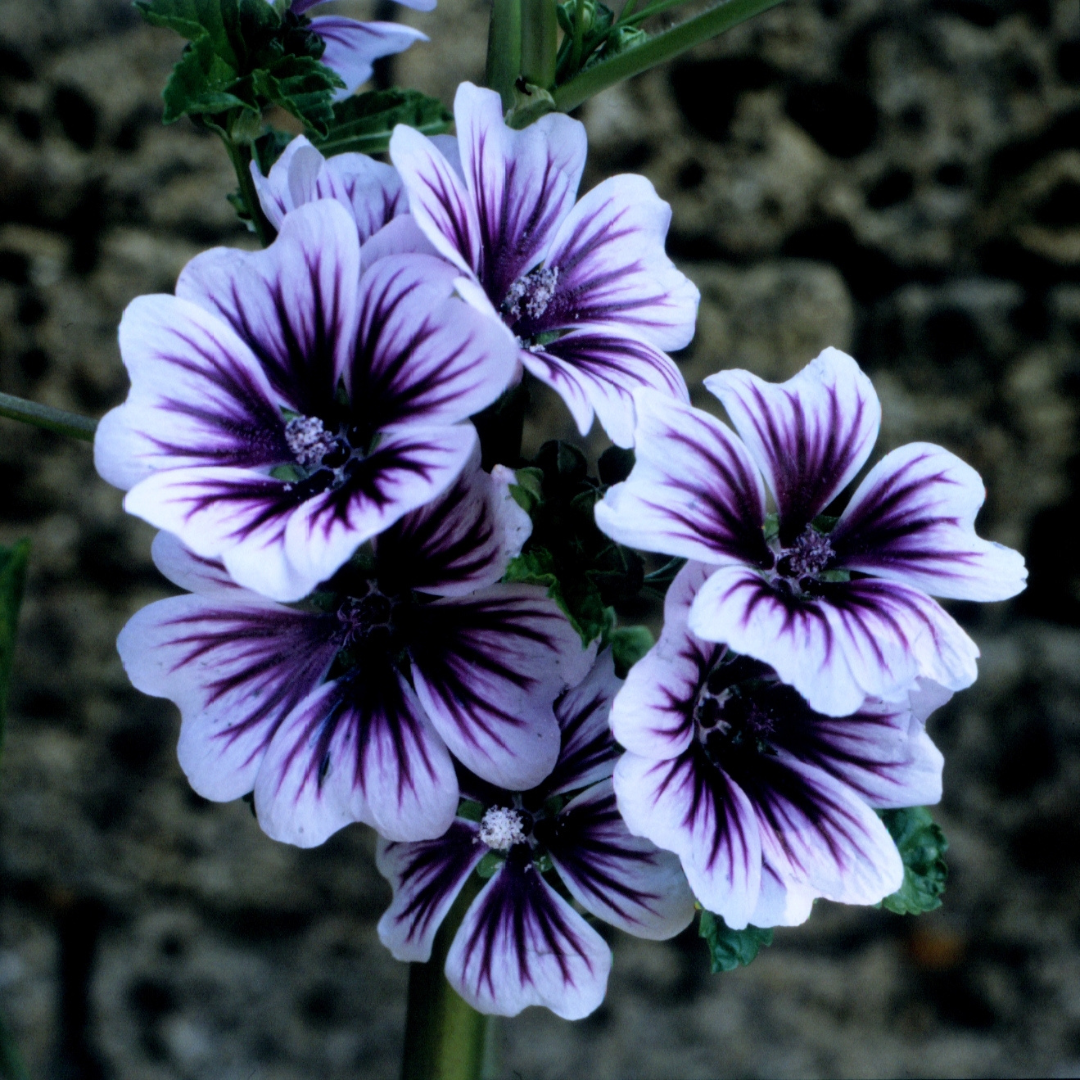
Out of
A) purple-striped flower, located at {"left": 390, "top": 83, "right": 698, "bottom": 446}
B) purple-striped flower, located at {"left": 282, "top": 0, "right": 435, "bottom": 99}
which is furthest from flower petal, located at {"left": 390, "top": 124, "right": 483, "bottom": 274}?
purple-striped flower, located at {"left": 282, "top": 0, "right": 435, "bottom": 99}

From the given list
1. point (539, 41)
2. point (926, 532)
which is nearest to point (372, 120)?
point (539, 41)

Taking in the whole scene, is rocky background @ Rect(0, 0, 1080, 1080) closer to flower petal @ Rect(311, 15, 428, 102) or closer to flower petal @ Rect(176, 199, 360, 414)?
flower petal @ Rect(311, 15, 428, 102)

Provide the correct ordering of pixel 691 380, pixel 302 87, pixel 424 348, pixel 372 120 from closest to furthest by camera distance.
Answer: pixel 424 348 < pixel 302 87 < pixel 372 120 < pixel 691 380

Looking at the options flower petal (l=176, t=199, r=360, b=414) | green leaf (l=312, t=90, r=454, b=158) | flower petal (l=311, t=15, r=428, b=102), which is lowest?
flower petal (l=176, t=199, r=360, b=414)

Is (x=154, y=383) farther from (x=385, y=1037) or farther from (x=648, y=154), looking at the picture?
(x=385, y=1037)

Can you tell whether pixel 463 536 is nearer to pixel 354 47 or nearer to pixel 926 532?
pixel 926 532

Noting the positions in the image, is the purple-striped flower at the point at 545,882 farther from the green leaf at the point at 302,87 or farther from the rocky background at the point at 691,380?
the rocky background at the point at 691,380

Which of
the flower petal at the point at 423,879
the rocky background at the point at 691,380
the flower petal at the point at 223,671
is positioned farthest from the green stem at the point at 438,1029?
the rocky background at the point at 691,380
